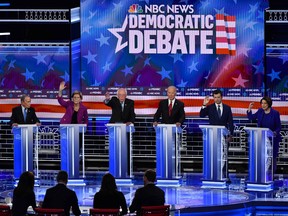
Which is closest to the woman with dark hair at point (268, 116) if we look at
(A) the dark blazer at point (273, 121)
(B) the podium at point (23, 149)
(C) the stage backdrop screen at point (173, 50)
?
(A) the dark blazer at point (273, 121)

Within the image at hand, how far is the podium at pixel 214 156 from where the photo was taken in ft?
44.4

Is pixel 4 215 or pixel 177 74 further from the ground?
pixel 177 74

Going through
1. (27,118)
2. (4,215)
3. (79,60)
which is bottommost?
(4,215)

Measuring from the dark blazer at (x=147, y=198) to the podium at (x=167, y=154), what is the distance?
168 inches

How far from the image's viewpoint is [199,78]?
15.6 m

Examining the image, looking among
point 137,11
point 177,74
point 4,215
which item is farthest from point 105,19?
point 4,215

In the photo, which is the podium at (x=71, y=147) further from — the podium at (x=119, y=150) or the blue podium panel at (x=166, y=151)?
the blue podium panel at (x=166, y=151)

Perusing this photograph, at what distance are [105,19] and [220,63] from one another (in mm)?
2060

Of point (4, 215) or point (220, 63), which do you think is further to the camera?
point (220, 63)

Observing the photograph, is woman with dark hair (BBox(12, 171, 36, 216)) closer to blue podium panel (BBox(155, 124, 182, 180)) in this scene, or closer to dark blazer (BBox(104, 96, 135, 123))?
blue podium panel (BBox(155, 124, 182, 180))

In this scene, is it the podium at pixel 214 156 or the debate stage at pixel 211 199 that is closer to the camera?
the debate stage at pixel 211 199

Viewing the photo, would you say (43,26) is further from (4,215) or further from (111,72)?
(4,215)

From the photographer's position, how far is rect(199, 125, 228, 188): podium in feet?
44.4

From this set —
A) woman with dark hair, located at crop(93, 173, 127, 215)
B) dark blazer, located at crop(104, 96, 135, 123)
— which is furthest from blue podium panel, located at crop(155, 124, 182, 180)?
woman with dark hair, located at crop(93, 173, 127, 215)
